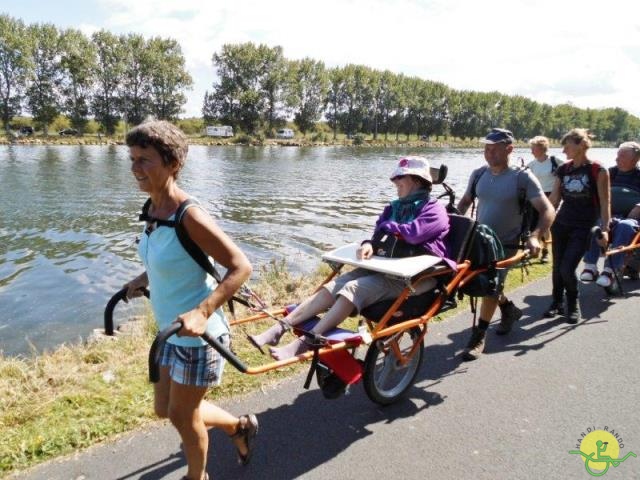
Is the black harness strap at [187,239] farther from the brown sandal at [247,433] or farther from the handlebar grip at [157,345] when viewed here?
the brown sandal at [247,433]

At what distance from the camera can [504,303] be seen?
5.85 metres

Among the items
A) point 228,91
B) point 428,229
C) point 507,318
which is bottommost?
point 507,318

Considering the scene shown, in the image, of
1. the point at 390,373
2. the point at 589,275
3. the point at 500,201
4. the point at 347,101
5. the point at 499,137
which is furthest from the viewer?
the point at 347,101

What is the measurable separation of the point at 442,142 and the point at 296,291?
10563 centimetres

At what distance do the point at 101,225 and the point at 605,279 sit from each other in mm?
14847

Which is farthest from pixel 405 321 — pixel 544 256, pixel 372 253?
pixel 544 256

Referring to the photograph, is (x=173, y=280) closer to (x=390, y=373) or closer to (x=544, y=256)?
(x=390, y=373)

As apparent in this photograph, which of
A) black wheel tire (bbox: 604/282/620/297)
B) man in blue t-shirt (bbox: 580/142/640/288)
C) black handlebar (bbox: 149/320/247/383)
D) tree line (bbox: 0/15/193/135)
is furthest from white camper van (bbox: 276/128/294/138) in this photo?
black handlebar (bbox: 149/320/247/383)

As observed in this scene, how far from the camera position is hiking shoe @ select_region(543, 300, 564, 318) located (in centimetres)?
650

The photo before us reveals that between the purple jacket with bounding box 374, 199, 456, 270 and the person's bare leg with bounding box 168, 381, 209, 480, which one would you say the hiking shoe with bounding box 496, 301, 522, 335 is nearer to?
the purple jacket with bounding box 374, 199, 456, 270

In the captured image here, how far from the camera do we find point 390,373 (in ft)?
14.6

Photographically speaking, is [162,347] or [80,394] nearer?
[162,347]

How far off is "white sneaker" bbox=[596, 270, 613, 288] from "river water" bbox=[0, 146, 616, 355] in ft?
21.3

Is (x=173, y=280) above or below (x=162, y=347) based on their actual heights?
above
